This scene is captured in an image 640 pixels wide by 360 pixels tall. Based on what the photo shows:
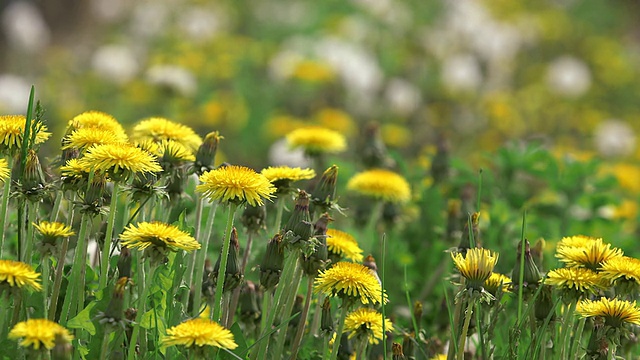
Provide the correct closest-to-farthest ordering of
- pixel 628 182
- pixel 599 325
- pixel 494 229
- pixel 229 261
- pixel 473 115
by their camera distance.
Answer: pixel 599 325
pixel 229 261
pixel 494 229
pixel 628 182
pixel 473 115

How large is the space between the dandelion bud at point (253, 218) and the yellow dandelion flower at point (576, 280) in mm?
644

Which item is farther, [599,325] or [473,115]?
[473,115]

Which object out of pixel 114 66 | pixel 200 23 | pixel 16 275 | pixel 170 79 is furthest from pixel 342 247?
pixel 200 23

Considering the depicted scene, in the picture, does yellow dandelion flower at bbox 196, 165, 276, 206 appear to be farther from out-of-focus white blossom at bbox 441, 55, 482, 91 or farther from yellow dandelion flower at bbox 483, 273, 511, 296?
out-of-focus white blossom at bbox 441, 55, 482, 91

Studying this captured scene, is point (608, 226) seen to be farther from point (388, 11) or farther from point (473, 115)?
point (388, 11)

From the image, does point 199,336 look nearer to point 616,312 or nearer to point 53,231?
point 53,231

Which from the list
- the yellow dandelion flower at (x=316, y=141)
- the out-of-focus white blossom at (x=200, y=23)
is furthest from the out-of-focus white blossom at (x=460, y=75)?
the yellow dandelion flower at (x=316, y=141)

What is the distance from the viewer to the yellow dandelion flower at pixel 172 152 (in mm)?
1681

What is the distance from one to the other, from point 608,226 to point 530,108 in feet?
11.4

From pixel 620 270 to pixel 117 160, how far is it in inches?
33.4

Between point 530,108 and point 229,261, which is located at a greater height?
point 530,108

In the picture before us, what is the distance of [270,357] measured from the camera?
1816mm

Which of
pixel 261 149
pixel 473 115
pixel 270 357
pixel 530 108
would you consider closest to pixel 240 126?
pixel 261 149

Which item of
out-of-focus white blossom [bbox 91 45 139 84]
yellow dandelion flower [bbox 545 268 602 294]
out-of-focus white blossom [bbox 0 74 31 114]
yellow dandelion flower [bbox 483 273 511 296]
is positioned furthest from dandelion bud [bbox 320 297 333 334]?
out-of-focus white blossom [bbox 91 45 139 84]
